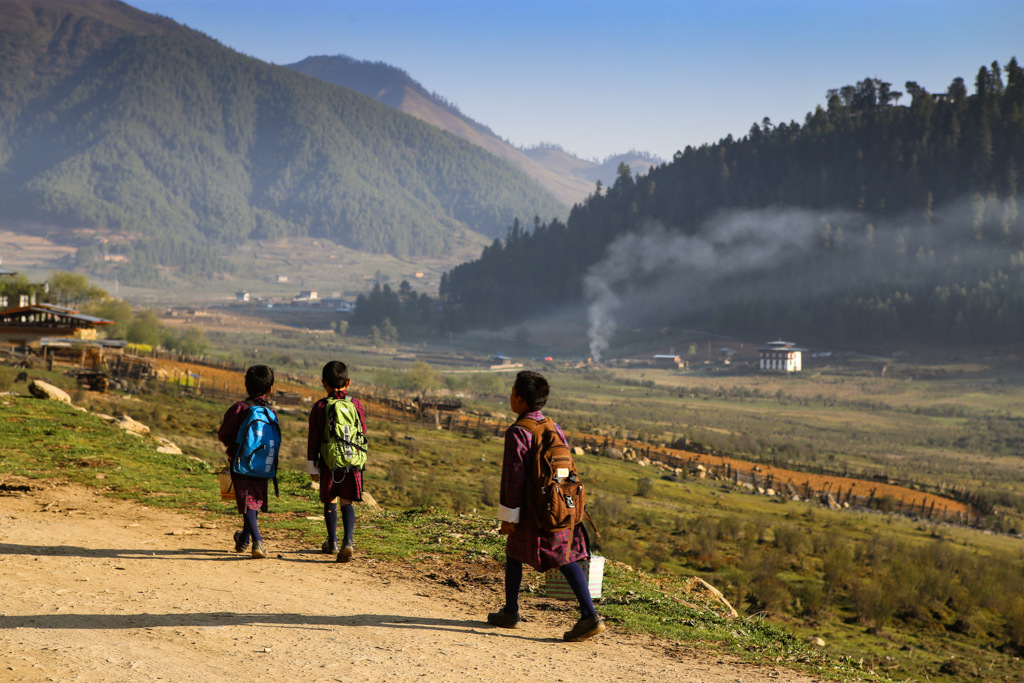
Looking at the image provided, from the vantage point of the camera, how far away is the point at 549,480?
5.41 metres

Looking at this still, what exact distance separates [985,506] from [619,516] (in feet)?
70.0

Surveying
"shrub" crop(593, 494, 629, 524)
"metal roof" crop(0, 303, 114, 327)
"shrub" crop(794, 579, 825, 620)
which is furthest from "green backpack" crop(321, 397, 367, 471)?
"metal roof" crop(0, 303, 114, 327)

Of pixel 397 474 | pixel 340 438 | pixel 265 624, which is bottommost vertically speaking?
pixel 397 474

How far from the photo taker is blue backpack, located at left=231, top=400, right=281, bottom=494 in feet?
23.5

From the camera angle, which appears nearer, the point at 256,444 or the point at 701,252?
the point at 256,444

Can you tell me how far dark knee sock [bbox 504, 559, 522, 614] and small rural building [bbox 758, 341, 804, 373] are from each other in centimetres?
9549

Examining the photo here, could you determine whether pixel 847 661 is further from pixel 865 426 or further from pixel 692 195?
pixel 692 195

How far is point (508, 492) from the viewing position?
5.43 m

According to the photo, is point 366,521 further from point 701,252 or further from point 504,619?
point 701,252

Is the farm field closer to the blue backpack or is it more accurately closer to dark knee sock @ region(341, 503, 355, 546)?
dark knee sock @ region(341, 503, 355, 546)

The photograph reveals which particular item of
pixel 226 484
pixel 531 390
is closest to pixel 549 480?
pixel 531 390

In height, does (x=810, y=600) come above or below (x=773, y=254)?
below

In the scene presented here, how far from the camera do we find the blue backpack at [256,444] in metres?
7.18

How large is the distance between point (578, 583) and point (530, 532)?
1.71ft
